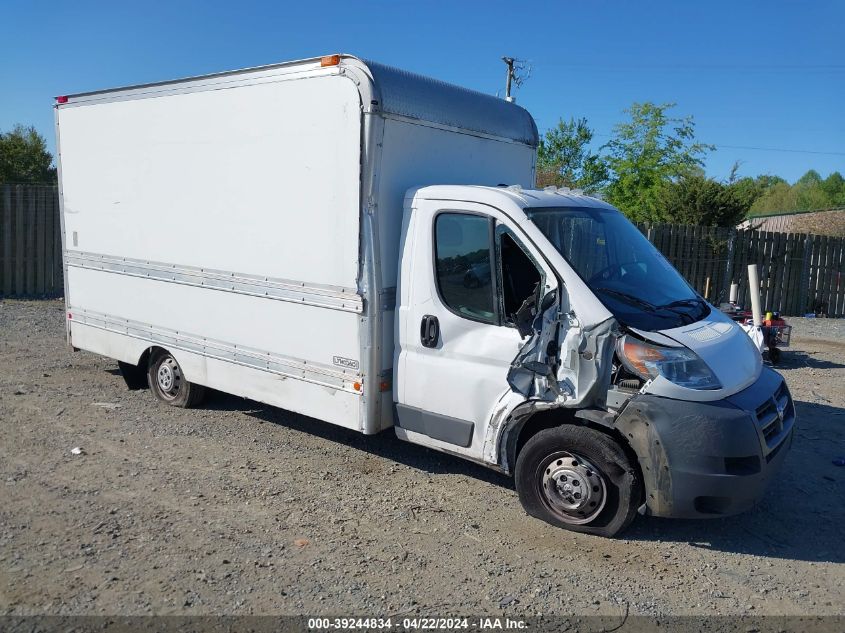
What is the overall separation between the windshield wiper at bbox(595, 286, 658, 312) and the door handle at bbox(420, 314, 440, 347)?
1.21 meters

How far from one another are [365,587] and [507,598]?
81 cm

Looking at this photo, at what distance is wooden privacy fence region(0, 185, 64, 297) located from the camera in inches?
600

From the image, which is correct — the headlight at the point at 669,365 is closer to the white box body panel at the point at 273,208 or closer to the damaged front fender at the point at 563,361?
the damaged front fender at the point at 563,361

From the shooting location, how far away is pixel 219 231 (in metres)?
6.40

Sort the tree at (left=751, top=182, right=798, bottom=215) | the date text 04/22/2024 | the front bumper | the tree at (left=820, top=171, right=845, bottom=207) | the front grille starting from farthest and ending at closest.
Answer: the tree at (left=751, top=182, right=798, bottom=215), the tree at (left=820, top=171, right=845, bottom=207), the front grille, the front bumper, the date text 04/22/2024

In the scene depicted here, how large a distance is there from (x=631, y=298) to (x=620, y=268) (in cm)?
34

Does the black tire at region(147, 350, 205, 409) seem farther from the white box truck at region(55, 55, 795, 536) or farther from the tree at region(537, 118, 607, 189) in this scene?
the tree at region(537, 118, 607, 189)

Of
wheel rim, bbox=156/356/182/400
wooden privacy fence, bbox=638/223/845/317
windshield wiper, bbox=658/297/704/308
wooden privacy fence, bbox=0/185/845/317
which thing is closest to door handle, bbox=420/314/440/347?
windshield wiper, bbox=658/297/704/308

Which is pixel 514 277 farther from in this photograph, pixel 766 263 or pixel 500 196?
pixel 766 263

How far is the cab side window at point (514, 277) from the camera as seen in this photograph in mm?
4906

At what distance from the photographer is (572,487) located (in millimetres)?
4688

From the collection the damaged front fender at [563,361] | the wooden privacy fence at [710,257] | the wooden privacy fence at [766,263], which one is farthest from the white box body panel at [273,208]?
the wooden privacy fence at [766,263]

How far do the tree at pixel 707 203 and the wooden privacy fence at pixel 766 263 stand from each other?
7.75ft

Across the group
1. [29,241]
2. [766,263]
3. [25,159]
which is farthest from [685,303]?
[25,159]
